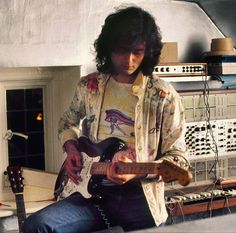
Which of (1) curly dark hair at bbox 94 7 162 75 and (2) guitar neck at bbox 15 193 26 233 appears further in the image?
(2) guitar neck at bbox 15 193 26 233

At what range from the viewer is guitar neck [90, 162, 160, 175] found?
207 centimetres

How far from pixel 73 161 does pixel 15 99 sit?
73 cm

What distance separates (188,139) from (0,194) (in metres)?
0.93

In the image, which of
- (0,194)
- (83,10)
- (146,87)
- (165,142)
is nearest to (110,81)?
(146,87)

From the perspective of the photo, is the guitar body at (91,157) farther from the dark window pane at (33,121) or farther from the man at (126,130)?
the dark window pane at (33,121)

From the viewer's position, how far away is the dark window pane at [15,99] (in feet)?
9.26

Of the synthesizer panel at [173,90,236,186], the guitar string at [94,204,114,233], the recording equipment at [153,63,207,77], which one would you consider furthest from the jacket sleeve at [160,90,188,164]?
the synthesizer panel at [173,90,236,186]

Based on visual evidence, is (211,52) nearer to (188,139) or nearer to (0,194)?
(188,139)

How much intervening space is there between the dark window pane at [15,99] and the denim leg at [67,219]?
0.79 meters

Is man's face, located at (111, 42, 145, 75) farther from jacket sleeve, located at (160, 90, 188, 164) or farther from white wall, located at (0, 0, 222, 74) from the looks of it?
white wall, located at (0, 0, 222, 74)

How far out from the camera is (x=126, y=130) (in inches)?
84.2

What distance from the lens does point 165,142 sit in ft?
7.08

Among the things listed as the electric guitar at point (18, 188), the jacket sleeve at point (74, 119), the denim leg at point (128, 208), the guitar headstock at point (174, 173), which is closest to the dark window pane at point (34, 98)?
the electric guitar at point (18, 188)

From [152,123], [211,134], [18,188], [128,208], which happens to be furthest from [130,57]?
[211,134]
